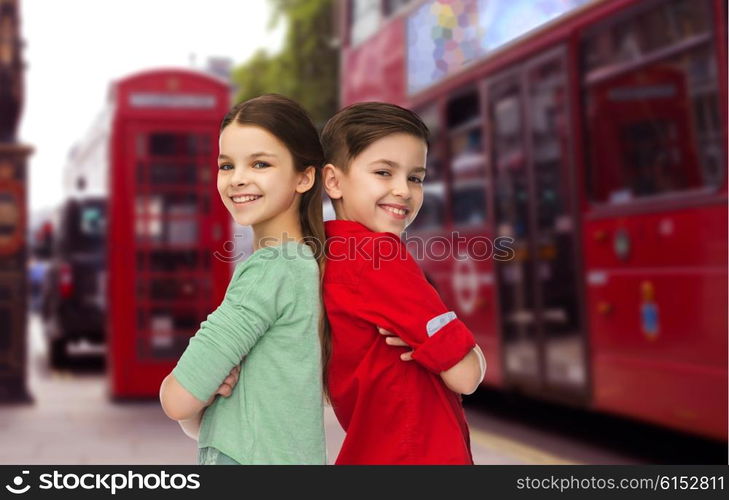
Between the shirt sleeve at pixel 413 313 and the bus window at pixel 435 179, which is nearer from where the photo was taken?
the shirt sleeve at pixel 413 313

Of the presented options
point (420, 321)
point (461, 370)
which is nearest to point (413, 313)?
point (420, 321)

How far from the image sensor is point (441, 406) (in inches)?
69.2

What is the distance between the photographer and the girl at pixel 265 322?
167 cm

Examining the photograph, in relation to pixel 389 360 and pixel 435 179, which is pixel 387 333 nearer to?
pixel 389 360

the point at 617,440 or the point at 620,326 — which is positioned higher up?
the point at 620,326

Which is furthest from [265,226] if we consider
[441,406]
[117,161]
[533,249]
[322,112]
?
[322,112]

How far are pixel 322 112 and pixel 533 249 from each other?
1881 cm

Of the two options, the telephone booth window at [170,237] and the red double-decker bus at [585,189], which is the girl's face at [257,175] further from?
the telephone booth window at [170,237]

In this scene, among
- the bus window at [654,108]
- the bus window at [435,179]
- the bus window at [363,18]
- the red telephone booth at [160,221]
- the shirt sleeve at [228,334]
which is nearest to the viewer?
the shirt sleeve at [228,334]

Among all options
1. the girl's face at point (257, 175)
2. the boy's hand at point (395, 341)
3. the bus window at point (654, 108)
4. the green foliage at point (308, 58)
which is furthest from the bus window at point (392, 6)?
the green foliage at point (308, 58)

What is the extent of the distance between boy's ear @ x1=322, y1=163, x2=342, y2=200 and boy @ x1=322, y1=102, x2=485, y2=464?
0.10 feet

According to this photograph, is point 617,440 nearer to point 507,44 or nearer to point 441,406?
point 507,44

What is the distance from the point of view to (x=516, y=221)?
673 cm

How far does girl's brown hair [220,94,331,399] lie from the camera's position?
5.84ft
